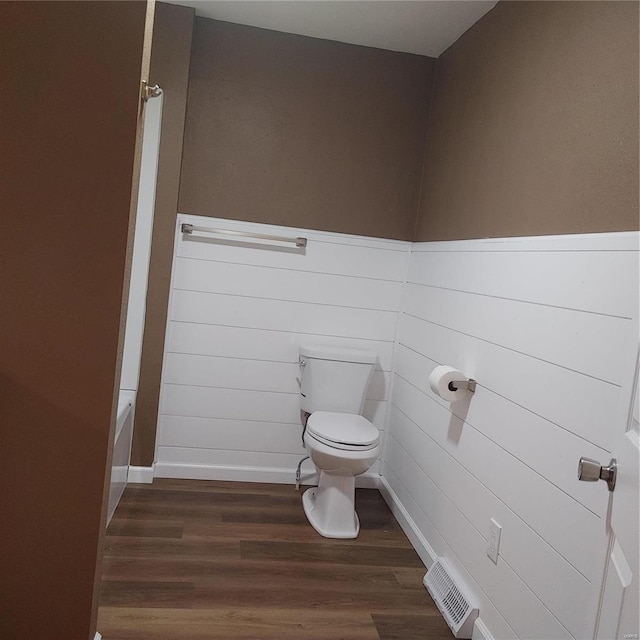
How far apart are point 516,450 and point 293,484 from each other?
65.0 inches

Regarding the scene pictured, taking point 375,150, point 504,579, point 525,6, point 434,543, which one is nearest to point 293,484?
point 434,543

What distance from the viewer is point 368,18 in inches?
109

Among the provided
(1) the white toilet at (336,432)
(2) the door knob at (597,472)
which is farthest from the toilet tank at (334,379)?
(2) the door knob at (597,472)

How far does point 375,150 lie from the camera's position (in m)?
3.19

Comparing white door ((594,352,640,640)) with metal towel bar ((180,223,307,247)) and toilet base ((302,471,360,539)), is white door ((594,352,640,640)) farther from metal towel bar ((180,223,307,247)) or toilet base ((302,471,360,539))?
metal towel bar ((180,223,307,247))

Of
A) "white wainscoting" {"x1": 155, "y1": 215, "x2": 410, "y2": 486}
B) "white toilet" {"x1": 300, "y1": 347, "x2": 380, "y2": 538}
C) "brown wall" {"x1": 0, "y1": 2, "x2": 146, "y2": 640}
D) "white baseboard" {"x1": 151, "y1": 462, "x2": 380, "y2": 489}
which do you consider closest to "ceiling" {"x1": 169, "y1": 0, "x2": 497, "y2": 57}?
"white wainscoting" {"x1": 155, "y1": 215, "x2": 410, "y2": 486}

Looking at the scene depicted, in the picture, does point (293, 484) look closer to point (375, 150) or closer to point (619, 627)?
point (375, 150)

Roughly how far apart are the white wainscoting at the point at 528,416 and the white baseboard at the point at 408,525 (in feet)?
0.05

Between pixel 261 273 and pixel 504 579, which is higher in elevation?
pixel 261 273

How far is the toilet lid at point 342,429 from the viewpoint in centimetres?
261

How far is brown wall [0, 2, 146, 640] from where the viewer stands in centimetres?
145

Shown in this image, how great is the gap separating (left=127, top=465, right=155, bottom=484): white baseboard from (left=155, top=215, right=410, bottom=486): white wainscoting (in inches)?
2.9

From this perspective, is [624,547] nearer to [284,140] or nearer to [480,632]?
[480,632]

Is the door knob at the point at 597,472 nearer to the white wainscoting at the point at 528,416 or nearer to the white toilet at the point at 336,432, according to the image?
the white wainscoting at the point at 528,416
